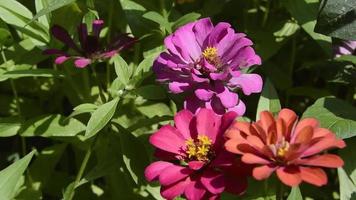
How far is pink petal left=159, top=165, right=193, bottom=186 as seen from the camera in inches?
37.4

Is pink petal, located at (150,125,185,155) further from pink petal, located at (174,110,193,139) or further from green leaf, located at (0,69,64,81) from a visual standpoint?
green leaf, located at (0,69,64,81)

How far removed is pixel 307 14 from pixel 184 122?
1.67 feet

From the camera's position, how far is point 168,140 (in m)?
1.01

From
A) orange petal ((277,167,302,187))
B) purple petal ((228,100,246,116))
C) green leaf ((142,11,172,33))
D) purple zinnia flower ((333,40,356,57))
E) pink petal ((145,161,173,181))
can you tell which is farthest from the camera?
purple zinnia flower ((333,40,356,57))

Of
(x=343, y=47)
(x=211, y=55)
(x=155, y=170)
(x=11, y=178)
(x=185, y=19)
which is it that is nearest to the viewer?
(x=155, y=170)

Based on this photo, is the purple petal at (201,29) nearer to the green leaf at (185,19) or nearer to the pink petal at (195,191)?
the green leaf at (185,19)

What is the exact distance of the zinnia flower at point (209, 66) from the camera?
108 centimetres

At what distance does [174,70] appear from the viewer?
110cm

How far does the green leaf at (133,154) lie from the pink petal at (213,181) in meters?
0.28

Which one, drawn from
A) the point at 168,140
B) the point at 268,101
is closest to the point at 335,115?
the point at 268,101

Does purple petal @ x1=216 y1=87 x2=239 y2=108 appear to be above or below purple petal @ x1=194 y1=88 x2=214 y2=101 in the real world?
below

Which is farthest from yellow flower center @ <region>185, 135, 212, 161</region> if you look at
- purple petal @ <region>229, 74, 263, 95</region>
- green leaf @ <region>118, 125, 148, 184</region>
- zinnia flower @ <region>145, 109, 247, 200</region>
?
green leaf @ <region>118, 125, 148, 184</region>

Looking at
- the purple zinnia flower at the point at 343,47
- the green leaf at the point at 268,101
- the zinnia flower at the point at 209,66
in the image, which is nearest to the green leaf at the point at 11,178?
the zinnia flower at the point at 209,66

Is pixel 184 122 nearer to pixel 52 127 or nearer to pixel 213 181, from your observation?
pixel 213 181
